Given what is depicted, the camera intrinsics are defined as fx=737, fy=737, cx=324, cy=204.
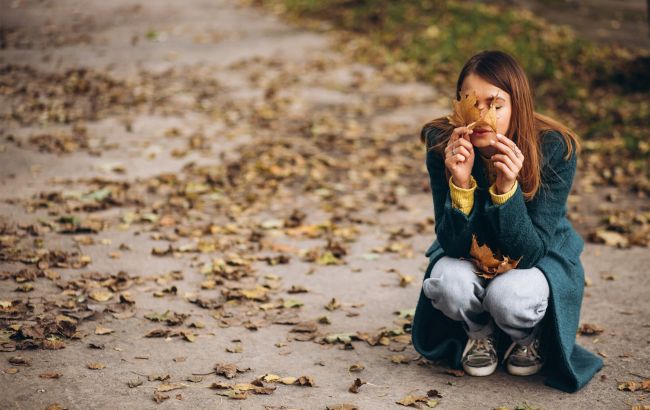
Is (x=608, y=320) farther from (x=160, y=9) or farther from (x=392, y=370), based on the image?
(x=160, y=9)

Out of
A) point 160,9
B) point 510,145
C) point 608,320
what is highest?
point 160,9

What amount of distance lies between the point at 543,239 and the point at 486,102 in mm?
648

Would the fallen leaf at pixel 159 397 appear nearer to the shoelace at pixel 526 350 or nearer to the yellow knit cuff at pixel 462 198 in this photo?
the yellow knit cuff at pixel 462 198

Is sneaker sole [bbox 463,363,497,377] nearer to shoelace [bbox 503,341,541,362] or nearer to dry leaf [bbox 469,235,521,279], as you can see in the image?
Answer: shoelace [bbox 503,341,541,362]

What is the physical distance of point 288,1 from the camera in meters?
14.6

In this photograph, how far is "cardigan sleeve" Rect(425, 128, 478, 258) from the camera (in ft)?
10.3

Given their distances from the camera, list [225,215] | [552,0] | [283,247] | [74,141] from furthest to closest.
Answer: [552,0] < [74,141] < [225,215] < [283,247]

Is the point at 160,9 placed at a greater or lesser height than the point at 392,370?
greater

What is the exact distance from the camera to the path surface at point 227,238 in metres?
3.32

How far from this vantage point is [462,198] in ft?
10.2

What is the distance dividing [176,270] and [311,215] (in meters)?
1.53

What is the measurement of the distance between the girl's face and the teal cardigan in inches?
8.5

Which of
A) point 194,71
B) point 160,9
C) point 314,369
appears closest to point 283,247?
point 314,369

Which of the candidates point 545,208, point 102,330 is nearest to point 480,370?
point 545,208
